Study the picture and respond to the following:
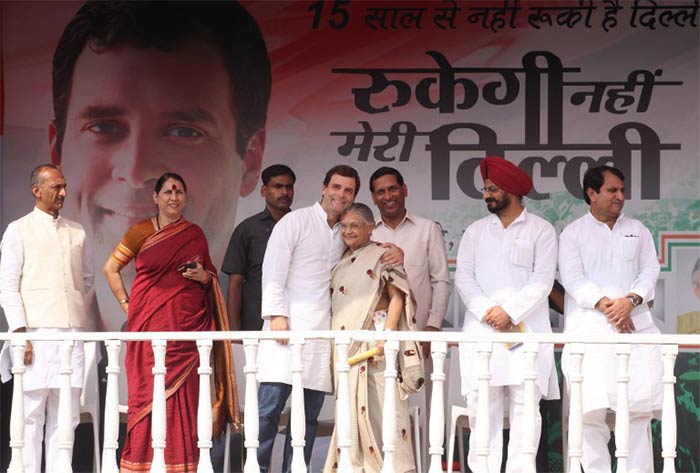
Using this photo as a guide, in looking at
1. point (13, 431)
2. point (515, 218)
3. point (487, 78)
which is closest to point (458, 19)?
point (487, 78)

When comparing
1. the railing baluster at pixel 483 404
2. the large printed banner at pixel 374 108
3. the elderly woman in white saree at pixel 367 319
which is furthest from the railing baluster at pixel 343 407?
the large printed banner at pixel 374 108

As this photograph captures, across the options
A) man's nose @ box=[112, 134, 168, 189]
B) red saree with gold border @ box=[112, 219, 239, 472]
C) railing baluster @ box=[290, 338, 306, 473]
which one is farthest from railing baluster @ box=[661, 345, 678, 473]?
man's nose @ box=[112, 134, 168, 189]

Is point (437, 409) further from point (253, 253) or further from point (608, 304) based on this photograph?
point (253, 253)

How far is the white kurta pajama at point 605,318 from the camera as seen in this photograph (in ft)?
25.6

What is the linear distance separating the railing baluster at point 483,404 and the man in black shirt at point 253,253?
7.22 feet

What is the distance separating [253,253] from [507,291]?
1.65 meters

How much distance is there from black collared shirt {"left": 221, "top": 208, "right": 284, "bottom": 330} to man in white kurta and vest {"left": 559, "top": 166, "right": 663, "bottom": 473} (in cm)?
175

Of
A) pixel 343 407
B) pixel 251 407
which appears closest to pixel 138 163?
pixel 251 407

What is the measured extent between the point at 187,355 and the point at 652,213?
3.17 metres

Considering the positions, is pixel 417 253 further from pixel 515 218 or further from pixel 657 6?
pixel 657 6

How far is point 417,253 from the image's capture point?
28.0 ft

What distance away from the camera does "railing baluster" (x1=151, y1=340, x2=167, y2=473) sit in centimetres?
695

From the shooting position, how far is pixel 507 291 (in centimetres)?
795

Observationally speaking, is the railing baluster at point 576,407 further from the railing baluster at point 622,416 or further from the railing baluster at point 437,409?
the railing baluster at point 437,409
